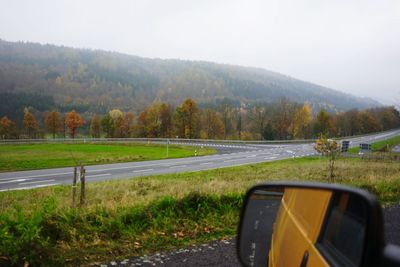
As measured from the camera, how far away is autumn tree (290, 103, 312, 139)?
86.8 metres

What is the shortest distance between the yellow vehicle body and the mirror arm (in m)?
0.47

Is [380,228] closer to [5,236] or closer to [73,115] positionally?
[5,236]

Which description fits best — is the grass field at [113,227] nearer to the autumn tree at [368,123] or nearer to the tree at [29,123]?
the tree at [29,123]

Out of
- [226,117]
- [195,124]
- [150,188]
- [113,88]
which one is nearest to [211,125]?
[195,124]

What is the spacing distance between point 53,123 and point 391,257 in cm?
10192

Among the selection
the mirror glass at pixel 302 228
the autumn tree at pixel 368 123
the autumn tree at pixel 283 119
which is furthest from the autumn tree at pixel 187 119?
the mirror glass at pixel 302 228

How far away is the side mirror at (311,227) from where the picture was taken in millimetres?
1311

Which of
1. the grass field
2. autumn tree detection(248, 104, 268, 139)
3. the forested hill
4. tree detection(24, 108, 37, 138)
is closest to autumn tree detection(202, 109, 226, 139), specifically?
autumn tree detection(248, 104, 268, 139)

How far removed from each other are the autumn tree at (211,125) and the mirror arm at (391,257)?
82567 millimetres

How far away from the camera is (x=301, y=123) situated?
88.2 metres

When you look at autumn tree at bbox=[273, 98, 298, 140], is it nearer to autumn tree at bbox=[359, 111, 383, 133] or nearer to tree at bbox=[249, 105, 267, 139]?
tree at bbox=[249, 105, 267, 139]

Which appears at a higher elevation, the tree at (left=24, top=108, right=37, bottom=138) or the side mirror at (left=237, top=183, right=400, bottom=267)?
the tree at (left=24, top=108, right=37, bottom=138)

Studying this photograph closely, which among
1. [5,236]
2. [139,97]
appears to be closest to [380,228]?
[5,236]

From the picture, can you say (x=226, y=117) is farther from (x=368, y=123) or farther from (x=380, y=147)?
(x=368, y=123)
